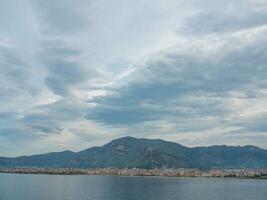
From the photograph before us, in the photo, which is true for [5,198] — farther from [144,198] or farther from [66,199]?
[144,198]

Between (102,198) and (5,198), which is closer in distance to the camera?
(5,198)

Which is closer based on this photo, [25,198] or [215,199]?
[25,198]

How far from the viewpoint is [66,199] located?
481ft

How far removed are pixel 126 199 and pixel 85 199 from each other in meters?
15.0

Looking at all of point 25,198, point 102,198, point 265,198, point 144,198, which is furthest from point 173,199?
point 25,198

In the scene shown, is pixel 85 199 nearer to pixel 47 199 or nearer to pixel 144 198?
pixel 47 199

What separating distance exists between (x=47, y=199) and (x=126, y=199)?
92.6ft

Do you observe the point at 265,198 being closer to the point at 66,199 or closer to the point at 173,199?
the point at 173,199

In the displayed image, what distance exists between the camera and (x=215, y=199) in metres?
155

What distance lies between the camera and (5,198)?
14312cm

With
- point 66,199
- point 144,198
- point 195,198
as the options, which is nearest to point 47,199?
point 66,199

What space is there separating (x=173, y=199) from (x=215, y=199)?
1593 centimetres

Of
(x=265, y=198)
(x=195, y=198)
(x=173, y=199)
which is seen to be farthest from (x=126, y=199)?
(x=265, y=198)

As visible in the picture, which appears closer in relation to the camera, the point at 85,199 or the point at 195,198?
the point at 85,199
